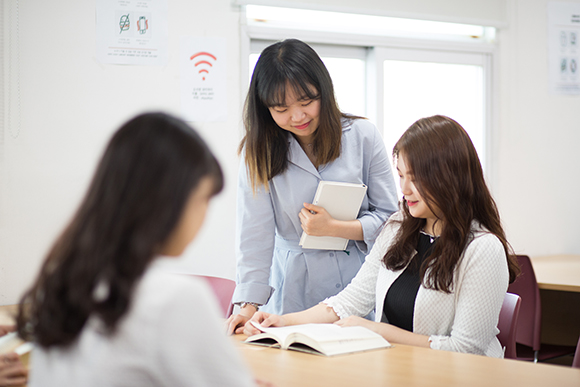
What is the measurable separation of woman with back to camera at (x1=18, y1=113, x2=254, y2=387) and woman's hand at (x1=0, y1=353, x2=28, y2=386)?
0.43m

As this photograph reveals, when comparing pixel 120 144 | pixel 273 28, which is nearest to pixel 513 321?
pixel 120 144

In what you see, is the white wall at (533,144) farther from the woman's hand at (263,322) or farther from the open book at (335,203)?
the woman's hand at (263,322)

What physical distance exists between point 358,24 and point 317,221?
72.2 inches

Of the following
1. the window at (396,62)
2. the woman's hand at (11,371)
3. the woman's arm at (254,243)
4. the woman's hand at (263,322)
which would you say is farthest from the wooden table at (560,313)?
the woman's hand at (11,371)

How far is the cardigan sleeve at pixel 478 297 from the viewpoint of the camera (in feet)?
4.35

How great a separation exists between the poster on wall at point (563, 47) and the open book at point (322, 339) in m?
2.91

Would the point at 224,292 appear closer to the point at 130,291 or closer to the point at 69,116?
the point at 69,116

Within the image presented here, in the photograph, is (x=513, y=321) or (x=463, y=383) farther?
(x=513, y=321)

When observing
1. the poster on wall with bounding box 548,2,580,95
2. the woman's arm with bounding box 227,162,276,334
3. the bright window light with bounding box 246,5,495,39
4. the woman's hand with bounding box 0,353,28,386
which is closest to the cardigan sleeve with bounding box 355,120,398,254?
the woman's arm with bounding box 227,162,276,334

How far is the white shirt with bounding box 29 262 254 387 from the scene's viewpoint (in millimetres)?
601

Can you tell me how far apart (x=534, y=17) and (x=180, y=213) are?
350 centimetres

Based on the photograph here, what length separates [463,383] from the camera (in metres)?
1.01

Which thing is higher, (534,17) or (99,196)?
(534,17)

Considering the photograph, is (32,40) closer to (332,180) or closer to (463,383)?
(332,180)
